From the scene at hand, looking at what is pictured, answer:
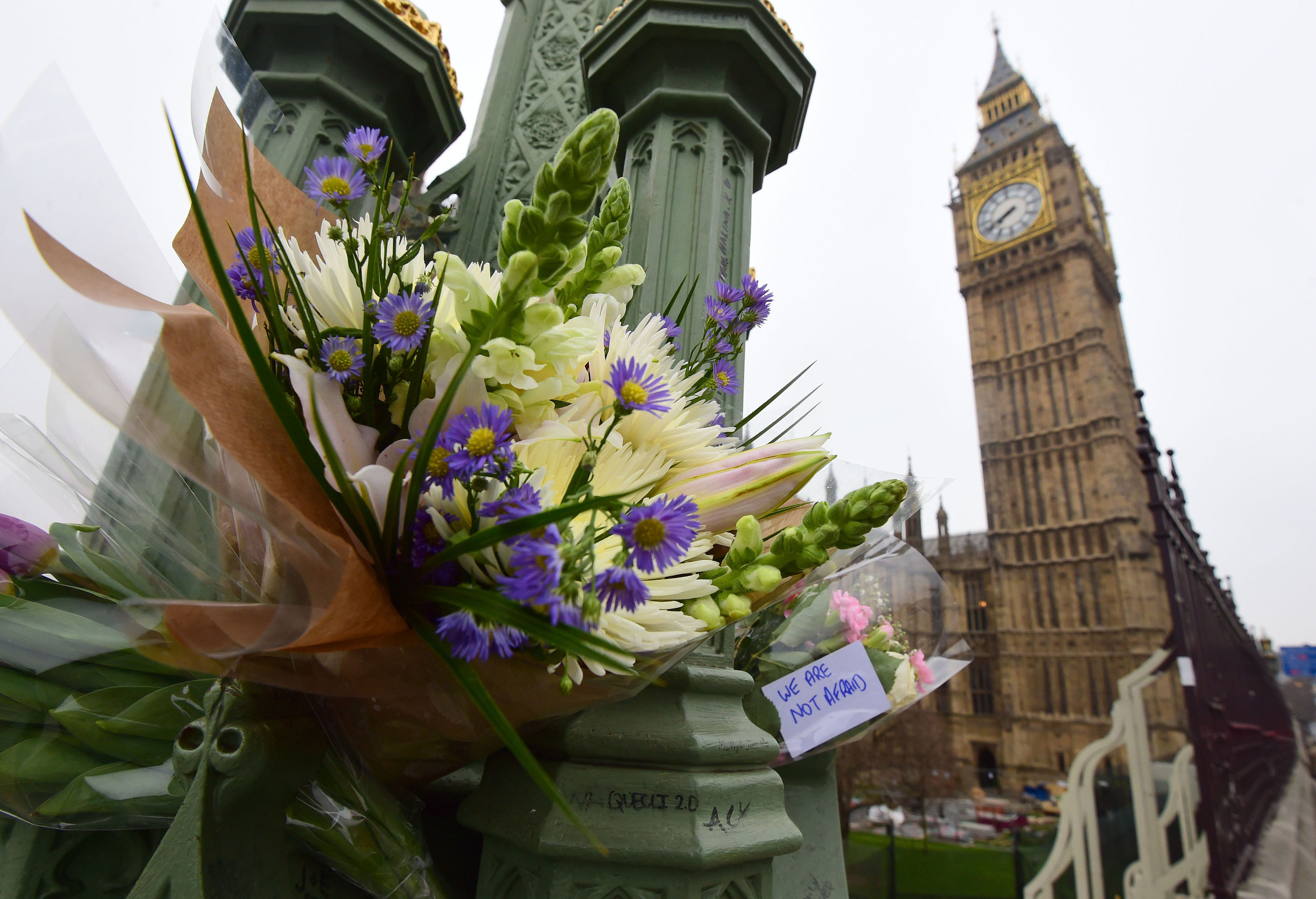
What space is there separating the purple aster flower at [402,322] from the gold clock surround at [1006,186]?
41062mm

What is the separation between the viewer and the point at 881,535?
967mm

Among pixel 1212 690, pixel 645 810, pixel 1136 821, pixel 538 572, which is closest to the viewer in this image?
pixel 538 572

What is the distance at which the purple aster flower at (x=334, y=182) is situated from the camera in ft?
2.12

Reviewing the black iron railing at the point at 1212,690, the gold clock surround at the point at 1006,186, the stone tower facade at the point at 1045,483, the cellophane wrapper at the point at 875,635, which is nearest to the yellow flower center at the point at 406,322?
the cellophane wrapper at the point at 875,635

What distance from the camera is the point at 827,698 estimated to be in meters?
1.09

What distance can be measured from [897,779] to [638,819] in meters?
19.4

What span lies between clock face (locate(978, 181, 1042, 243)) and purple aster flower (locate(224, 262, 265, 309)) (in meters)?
41.6

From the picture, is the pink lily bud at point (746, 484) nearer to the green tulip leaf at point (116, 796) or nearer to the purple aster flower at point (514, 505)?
the purple aster flower at point (514, 505)

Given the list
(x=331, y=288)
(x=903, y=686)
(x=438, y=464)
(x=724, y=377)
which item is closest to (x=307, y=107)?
(x=331, y=288)

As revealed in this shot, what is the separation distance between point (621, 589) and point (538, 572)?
64mm

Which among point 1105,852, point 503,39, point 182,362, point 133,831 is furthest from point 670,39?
point 1105,852

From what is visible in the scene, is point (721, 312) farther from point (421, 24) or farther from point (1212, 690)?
point (1212, 690)

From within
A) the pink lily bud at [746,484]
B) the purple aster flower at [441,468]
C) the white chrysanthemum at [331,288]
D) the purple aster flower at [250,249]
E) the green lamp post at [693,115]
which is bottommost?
the purple aster flower at [441,468]

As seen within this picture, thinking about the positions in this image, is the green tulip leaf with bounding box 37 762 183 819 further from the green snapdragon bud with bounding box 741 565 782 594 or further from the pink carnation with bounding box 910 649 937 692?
the pink carnation with bounding box 910 649 937 692
